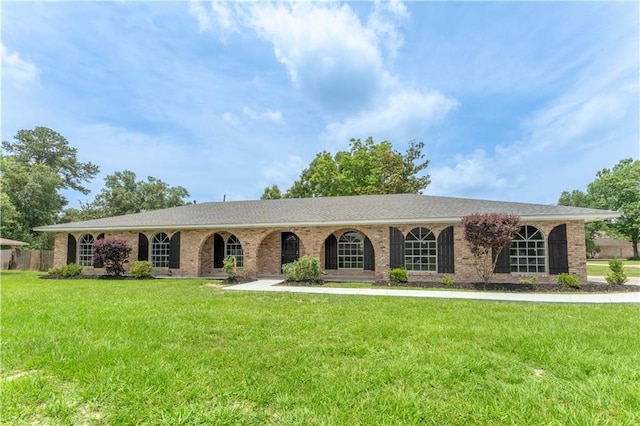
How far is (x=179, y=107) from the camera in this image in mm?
15000

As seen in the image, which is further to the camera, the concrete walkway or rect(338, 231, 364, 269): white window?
rect(338, 231, 364, 269): white window

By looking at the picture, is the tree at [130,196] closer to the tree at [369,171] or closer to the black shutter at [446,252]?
the tree at [369,171]

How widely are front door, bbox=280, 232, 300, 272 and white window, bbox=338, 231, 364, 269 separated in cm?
220

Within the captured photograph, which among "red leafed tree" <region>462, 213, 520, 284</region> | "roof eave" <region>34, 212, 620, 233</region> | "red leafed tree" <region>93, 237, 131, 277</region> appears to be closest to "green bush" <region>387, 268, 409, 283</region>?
"roof eave" <region>34, 212, 620, 233</region>

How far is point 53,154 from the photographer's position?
3547cm

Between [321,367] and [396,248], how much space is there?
385 inches

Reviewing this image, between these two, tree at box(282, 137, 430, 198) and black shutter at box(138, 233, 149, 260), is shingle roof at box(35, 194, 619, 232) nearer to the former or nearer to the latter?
black shutter at box(138, 233, 149, 260)

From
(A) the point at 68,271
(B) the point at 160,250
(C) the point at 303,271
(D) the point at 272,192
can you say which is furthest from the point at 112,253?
(D) the point at 272,192

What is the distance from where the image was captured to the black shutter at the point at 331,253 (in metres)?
15.5

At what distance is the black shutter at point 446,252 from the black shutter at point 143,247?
14295mm

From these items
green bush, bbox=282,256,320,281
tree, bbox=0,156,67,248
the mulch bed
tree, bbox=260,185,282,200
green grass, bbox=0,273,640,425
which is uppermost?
tree, bbox=260,185,282,200

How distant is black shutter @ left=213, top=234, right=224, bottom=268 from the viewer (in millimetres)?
16750

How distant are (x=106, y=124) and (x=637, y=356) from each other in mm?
20468

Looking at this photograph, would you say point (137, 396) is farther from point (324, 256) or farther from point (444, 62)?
point (444, 62)
